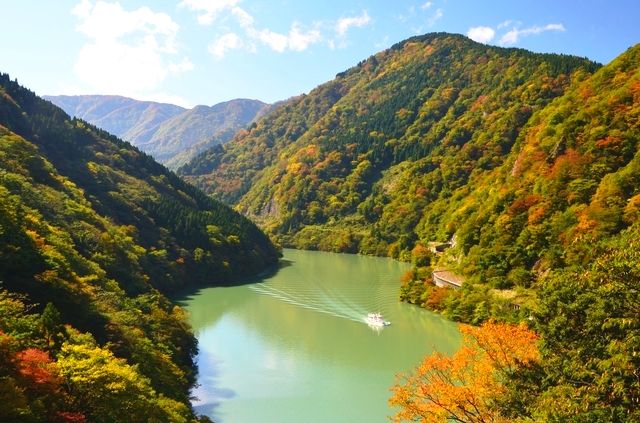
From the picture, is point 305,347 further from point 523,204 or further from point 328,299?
point 523,204

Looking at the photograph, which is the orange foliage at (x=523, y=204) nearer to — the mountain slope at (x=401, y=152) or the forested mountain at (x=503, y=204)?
the forested mountain at (x=503, y=204)

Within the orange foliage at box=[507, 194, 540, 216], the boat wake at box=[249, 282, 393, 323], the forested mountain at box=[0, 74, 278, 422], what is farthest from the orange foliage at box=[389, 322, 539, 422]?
the orange foliage at box=[507, 194, 540, 216]

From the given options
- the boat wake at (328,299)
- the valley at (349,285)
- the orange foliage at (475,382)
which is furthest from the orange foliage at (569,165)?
the orange foliage at (475,382)

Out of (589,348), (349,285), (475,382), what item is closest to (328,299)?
(349,285)

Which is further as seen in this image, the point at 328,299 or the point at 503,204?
the point at 328,299

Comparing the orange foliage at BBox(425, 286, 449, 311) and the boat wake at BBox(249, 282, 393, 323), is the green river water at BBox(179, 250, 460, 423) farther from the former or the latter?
the orange foliage at BBox(425, 286, 449, 311)
